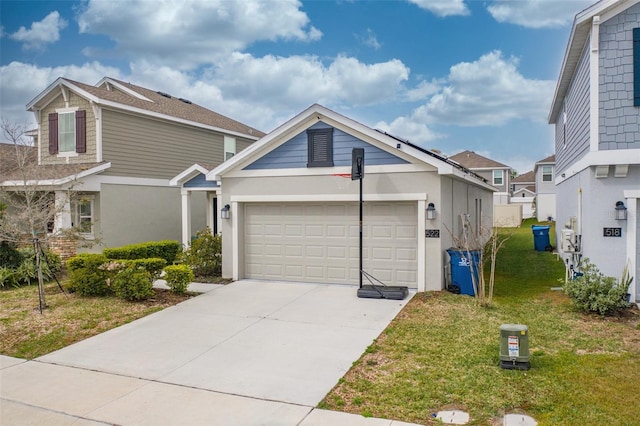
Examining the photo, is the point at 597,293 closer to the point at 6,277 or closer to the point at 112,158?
the point at 6,277

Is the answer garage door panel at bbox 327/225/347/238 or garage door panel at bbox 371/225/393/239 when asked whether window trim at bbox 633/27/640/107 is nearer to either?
garage door panel at bbox 371/225/393/239

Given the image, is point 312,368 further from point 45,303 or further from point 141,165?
point 141,165

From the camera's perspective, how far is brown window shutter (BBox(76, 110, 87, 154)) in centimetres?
1633

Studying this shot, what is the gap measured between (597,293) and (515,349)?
3.69 metres

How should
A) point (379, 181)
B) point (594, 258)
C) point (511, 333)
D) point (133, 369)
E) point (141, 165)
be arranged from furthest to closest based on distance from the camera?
point (141, 165)
point (379, 181)
point (594, 258)
point (133, 369)
point (511, 333)

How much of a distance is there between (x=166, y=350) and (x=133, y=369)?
2.57 ft

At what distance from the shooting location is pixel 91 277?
10.4 m

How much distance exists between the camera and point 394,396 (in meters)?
5.27

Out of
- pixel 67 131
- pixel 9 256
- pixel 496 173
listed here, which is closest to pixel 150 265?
pixel 9 256

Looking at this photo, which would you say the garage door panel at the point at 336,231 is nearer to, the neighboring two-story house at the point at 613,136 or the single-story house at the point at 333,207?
the single-story house at the point at 333,207

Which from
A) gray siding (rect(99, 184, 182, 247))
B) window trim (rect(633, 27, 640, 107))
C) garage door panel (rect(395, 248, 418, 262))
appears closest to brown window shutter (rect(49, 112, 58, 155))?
gray siding (rect(99, 184, 182, 247))

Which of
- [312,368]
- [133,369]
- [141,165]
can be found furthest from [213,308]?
[141,165]

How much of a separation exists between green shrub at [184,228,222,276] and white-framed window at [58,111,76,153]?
7170 millimetres

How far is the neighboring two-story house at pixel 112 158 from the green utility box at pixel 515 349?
13426 mm
